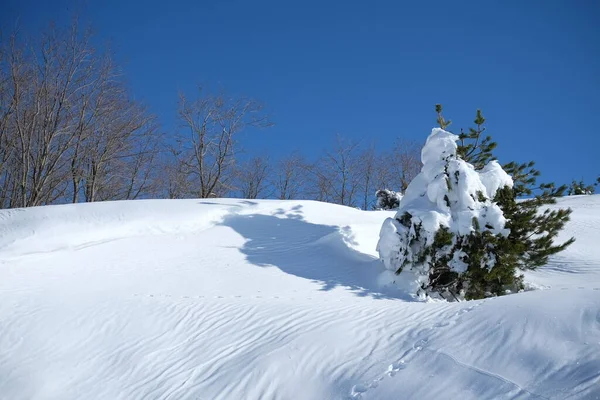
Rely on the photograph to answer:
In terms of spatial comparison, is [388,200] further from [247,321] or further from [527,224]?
[247,321]

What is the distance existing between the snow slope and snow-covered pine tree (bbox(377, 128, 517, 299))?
0.93 m

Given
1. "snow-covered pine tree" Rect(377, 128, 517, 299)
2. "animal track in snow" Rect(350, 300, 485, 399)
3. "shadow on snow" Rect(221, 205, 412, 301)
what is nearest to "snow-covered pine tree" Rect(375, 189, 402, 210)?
"shadow on snow" Rect(221, 205, 412, 301)

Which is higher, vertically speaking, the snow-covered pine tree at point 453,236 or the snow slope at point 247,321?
the snow-covered pine tree at point 453,236

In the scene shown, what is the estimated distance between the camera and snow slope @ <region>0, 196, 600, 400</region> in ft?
13.0

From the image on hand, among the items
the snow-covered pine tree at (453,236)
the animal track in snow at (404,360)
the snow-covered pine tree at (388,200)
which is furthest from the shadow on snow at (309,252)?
the snow-covered pine tree at (388,200)

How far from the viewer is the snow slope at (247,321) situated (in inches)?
155

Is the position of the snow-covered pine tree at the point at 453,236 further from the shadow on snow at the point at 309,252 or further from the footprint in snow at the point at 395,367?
the footprint in snow at the point at 395,367

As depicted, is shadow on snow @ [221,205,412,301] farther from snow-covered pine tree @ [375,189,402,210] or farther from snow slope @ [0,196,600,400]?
snow-covered pine tree @ [375,189,402,210]

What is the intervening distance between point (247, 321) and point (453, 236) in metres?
4.74

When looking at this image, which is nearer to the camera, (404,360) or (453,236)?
(404,360)

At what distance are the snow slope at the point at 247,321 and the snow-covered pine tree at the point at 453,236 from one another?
928 millimetres

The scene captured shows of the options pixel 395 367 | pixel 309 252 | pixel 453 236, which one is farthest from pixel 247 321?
pixel 453 236

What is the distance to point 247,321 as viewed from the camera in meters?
6.22

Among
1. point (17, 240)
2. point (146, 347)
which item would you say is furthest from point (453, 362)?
point (17, 240)
